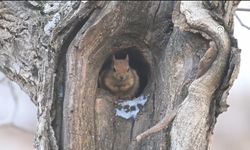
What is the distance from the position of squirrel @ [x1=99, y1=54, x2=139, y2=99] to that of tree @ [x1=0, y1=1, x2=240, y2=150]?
499 millimetres

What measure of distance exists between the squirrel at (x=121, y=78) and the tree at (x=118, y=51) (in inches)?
19.7

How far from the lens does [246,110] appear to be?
3742mm

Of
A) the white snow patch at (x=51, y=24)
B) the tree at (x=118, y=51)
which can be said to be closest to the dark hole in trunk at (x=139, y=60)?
the tree at (x=118, y=51)

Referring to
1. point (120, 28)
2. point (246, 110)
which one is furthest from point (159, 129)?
point (246, 110)

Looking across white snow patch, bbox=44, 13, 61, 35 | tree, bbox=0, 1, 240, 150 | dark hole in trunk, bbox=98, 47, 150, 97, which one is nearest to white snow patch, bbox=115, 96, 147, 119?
tree, bbox=0, 1, 240, 150

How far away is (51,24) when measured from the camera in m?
1.81

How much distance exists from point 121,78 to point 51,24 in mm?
1036

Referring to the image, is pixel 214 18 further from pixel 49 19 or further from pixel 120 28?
pixel 49 19

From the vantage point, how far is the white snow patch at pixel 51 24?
179 cm

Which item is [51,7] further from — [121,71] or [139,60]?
[121,71]

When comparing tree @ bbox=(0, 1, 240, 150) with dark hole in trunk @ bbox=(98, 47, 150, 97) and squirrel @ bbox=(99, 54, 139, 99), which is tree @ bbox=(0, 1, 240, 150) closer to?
dark hole in trunk @ bbox=(98, 47, 150, 97)

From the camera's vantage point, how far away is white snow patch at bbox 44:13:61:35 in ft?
5.88

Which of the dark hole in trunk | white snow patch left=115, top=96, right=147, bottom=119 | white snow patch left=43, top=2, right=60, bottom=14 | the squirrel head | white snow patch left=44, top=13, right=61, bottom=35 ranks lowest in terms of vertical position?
white snow patch left=115, top=96, right=147, bottom=119

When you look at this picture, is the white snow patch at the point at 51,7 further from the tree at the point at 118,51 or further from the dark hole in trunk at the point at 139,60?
the dark hole in trunk at the point at 139,60
